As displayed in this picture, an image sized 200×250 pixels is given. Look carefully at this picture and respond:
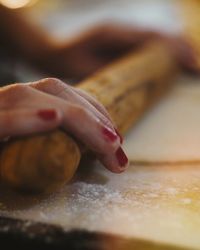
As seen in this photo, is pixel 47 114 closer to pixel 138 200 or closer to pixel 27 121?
pixel 27 121

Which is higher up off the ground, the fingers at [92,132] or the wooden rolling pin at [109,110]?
the fingers at [92,132]

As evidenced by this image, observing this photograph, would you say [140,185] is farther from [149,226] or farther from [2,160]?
[2,160]

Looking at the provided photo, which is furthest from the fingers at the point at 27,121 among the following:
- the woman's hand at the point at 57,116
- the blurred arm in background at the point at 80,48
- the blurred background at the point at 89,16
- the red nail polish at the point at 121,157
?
the blurred arm in background at the point at 80,48

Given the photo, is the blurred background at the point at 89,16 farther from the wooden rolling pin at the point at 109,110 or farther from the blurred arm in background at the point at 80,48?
the wooden rolling pin at the point at 109,110

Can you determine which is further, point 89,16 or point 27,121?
point 89,16

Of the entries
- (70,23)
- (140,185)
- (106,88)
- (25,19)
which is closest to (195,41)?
(25,19)

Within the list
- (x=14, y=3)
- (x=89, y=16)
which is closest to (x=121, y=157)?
(x=14, y=3)
